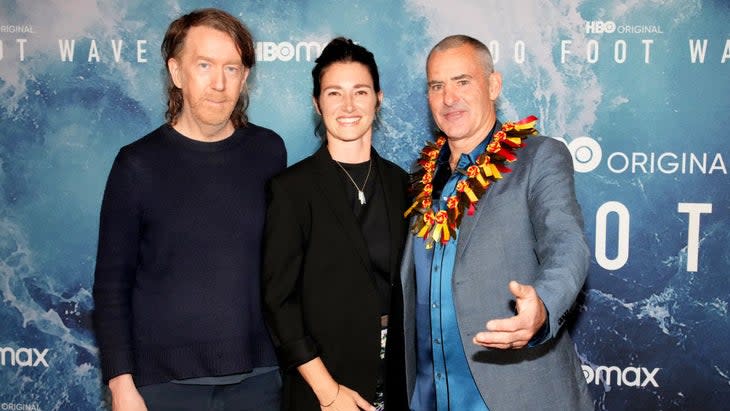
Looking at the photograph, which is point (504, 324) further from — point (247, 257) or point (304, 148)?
point (304, 148)

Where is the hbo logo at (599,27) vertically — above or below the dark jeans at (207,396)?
above

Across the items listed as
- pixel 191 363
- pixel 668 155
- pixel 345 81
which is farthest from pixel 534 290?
pixel 668 155

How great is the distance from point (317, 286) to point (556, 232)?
0.74 m

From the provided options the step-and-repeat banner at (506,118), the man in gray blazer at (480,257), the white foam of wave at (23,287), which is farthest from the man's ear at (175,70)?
the white foam of wave at (23,287)

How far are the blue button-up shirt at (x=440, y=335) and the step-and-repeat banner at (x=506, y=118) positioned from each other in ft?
4.29

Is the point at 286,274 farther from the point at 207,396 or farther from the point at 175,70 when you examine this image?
the point at 175,70

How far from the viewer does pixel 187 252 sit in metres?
1.99

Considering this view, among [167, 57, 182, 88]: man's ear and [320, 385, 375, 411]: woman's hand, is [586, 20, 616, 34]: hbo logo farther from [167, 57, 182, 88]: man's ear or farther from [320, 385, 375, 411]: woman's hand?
[320, 385, 375, 411]: woman's hand

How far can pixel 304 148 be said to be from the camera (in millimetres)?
3355

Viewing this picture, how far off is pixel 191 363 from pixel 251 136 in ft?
2.51

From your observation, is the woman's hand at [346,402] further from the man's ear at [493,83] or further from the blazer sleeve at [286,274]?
the man's ear at [493,83]

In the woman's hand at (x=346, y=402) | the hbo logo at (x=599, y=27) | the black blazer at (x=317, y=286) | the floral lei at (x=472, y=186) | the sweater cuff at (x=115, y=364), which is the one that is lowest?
the woman's hand at (x=346, y=402)

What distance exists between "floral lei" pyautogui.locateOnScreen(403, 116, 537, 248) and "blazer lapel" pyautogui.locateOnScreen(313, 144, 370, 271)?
18cm

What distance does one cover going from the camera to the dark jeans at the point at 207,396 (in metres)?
2.02
